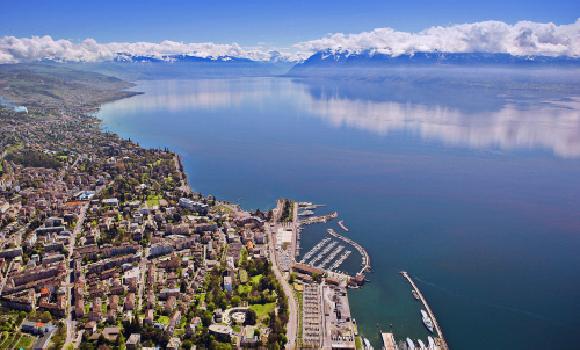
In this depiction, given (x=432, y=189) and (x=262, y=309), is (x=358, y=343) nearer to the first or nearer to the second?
(x=262, y=309)

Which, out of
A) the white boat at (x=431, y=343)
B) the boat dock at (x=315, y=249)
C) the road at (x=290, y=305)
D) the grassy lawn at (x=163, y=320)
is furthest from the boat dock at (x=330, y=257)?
the grassy lawn at (x=163, y=320)

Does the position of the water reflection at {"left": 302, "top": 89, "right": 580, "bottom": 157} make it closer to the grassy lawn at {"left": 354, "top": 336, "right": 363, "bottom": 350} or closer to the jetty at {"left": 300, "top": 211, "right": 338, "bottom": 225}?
the jetty at {"left": 300, "top": 211, "right": 338, "bottom": 225}

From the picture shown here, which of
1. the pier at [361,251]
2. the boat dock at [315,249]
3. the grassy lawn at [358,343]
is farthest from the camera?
the boat dock at [315,249]

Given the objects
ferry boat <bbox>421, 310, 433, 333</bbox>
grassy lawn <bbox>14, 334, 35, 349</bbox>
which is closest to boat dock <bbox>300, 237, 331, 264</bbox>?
ferry boat <bbox>421, 310, 433, 333</bbox>

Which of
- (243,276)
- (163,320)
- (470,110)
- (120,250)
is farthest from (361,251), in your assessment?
(470,110)

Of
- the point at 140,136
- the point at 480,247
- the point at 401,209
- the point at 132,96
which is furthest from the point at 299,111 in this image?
the point at 480,247

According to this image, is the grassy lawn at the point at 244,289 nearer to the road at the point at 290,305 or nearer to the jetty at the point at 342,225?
the road at the point at 290,305

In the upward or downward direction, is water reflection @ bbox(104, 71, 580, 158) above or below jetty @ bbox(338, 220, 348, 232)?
above
